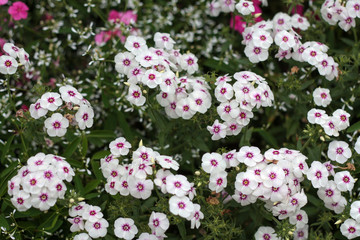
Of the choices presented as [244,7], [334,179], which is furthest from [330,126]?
[244,7]

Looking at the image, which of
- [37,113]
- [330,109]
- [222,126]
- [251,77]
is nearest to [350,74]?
[330,109]

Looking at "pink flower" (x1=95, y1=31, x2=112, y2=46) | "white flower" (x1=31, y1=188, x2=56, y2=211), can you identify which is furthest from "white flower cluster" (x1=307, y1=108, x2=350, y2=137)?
"pink flower" (x1=95, y1=31, x2=112, y2=46)

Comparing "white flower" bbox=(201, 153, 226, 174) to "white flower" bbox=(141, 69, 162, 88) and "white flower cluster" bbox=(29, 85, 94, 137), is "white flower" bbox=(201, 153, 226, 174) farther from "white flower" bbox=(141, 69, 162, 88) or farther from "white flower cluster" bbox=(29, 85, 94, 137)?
"white flower cluster" bbox=(29, 85, 94, 137)

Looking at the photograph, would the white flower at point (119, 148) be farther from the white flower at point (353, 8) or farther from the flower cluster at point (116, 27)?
A: the white flower at point (353, 8)

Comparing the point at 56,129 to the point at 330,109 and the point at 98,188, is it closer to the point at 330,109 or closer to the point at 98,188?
the point at 98,188

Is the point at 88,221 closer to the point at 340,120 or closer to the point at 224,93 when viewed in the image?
the point at 224,93

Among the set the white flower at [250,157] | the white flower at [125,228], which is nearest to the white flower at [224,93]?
the white flower at [250,157]

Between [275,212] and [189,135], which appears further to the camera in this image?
[189,135]
